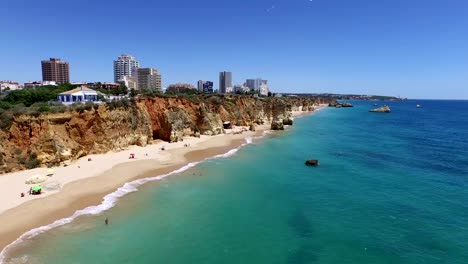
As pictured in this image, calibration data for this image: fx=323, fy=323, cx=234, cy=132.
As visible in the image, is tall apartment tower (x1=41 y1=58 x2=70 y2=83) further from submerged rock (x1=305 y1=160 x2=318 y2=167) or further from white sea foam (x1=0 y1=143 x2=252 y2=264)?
submerged rock (x1=305 y1=160 x2=318 y2=167)

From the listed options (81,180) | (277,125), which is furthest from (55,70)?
(81,180)

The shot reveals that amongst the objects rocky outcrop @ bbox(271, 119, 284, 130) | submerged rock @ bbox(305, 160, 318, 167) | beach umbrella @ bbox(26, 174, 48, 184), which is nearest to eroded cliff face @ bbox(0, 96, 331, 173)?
beach umbrella @ bbox(26, 174, 48, 184)

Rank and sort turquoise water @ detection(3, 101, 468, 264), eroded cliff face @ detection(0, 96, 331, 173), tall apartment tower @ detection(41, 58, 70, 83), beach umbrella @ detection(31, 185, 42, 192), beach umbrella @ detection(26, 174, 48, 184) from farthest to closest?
tall apartment tower @ detection(41, 58, 70, 83)
eroded cliff face @ detection(0, 96, 331, 173)
beach umbrella @ detection(26, 174, 48, 184)
beach umbrella @ detection(31, 185, 42, 192)
turquoise water @ detection(3, 101, 468, 264)

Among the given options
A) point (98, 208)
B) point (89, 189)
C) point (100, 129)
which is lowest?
point (98, 208)

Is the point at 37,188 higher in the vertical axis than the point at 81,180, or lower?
higher

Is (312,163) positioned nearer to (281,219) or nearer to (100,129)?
(281,219)
